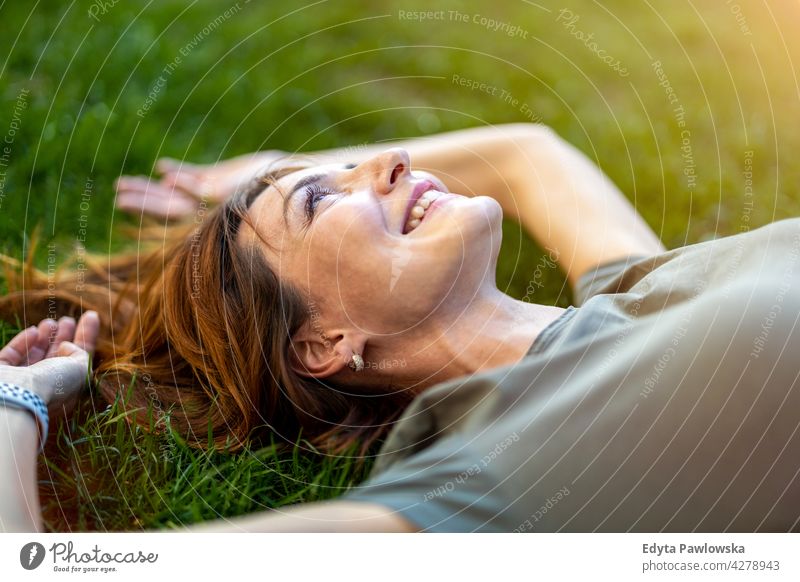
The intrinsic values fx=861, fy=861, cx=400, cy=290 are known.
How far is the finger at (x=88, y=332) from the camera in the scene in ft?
4.02

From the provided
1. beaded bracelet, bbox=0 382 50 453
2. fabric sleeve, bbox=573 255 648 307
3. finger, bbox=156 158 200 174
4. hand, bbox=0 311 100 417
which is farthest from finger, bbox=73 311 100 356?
fabric sleeve, bbox=573 255 648 307

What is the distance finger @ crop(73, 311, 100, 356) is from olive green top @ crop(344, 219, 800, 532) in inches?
20.3

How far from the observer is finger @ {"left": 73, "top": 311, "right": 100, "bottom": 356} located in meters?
1.23

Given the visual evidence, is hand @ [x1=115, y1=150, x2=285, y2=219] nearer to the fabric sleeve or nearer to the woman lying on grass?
the woman lying on grass

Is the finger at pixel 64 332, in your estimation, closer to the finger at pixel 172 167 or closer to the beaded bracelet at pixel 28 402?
the beaded bracelet at pixel 28 402

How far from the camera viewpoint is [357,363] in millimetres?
1066

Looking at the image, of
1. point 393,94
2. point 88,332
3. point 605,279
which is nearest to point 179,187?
point 88,332

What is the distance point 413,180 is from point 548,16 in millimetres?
1131

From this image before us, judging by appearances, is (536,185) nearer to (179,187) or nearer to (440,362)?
(440,362)

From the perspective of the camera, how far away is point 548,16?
2018mm

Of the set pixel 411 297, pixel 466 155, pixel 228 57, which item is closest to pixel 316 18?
pixel 228 57

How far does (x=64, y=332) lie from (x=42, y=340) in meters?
0.04
